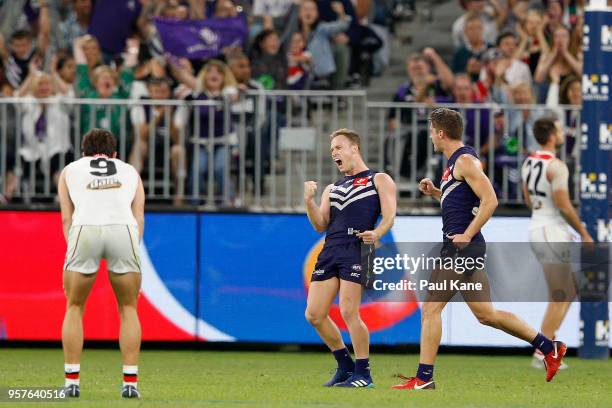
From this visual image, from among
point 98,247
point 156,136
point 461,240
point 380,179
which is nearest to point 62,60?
point 156,136

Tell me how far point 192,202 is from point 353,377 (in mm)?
5026

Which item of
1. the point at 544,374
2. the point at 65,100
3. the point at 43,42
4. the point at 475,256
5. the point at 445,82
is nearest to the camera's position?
the point at 475,256

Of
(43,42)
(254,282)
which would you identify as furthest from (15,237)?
(43,42)

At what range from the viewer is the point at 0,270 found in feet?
52.7

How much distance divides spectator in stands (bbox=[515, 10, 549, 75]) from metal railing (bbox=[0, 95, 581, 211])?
2.13 meters

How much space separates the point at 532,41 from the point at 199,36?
4.13 metres

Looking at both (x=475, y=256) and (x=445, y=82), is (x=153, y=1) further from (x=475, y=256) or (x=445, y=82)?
(x=475, y=256)

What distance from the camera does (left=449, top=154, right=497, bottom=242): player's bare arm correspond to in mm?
11039

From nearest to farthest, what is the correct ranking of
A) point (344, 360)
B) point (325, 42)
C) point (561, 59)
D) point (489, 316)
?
point (489, 316) < point (344, 360) < point (561, 59) < point (325, 42)

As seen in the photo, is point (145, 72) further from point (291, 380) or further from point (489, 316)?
Answer: point (489, 316)

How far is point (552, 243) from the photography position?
1423 cm

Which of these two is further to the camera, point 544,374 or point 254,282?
point 254,282

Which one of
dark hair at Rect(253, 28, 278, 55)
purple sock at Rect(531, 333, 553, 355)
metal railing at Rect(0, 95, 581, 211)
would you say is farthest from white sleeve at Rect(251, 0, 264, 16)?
purple sock at Rect(531, 333, 553, 355)

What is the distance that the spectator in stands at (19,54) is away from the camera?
18359mm
